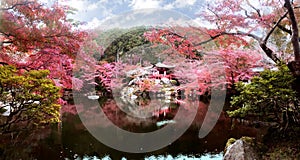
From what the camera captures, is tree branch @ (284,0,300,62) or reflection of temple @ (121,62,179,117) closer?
tree branch @ (284,0,300,62)

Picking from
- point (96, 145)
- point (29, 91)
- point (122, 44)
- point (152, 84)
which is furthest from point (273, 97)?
point (152, 84)

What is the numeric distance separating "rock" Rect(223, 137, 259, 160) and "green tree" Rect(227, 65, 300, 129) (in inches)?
17.1

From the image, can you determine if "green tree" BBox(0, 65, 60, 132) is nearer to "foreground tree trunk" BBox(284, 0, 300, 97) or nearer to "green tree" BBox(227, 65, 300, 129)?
"green tree" BBox(227, 65, 300, 129)

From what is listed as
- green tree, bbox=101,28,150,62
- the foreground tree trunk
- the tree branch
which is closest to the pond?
the foreground tree trunk

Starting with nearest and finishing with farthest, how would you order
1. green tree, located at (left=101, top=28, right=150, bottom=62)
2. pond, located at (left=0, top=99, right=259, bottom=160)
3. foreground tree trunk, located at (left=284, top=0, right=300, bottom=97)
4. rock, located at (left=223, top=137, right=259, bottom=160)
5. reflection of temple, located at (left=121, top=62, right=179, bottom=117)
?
foreground tree trunk, located at (left=284, top=0, right=300, bottom=97) → rock, located at (left=223, top=137, right=259, bottom=160) → pond, located at (left=0, top=99, right=259, bottom=160) → green tree, located at (left=101, top=28, right=150, bottom=62) → reflection of temple, located at (left=121, top=62, right=179, bottom=117)

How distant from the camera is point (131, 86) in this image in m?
16.8

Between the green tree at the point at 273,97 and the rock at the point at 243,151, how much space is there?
0.43 metres

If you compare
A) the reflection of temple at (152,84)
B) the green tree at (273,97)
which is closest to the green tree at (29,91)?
the green tree at (273,97)

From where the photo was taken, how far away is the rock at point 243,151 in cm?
328

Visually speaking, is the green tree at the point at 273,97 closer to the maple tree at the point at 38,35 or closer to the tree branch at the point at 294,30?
the tree branch at the point at 294,30

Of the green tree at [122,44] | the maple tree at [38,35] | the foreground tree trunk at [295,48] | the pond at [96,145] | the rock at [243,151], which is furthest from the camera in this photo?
the green tree at [122,44]

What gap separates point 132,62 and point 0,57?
12378 millimetres

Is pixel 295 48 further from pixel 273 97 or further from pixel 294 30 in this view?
pixel 273 97

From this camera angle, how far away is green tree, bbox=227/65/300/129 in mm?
3086
